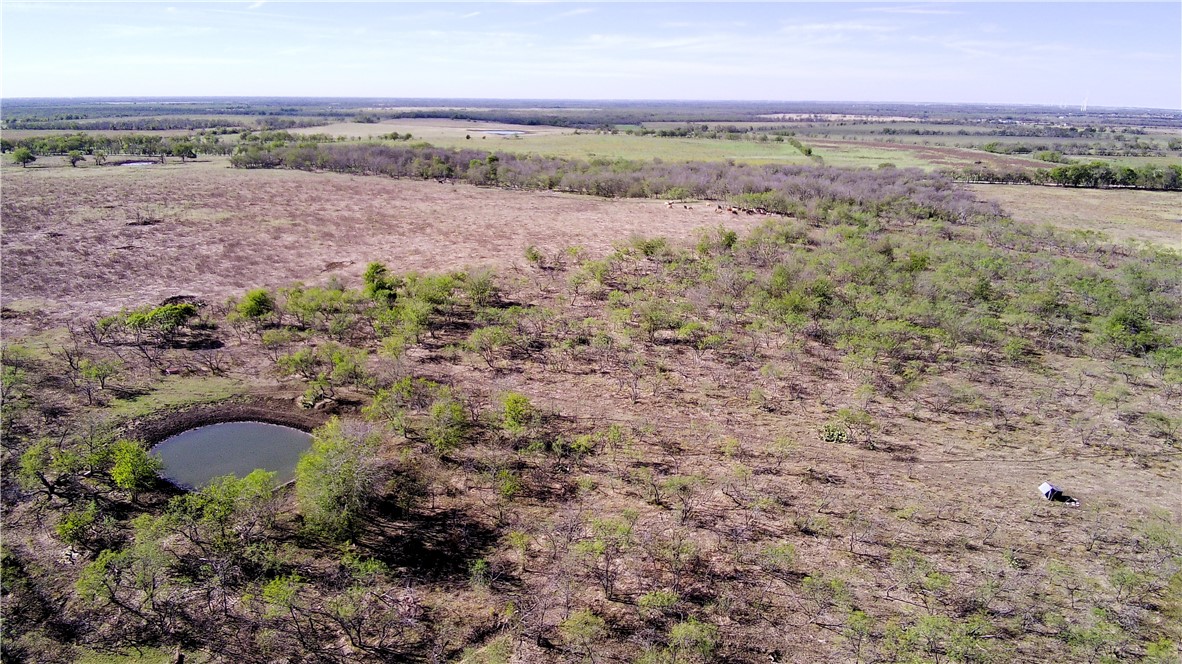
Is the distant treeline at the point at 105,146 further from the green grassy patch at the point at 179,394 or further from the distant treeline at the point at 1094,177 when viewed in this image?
the distant treeline at the point at 1094,177

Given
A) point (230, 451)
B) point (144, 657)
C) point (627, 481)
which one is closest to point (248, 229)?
point (230, 451)

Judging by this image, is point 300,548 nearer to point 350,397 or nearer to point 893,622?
point 350,397

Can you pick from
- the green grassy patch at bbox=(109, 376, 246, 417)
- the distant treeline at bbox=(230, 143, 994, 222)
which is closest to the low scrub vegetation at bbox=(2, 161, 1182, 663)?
the green grassy patch at bbox=(109, 376, 246, 417)

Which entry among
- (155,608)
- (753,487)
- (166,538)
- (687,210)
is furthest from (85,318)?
(687,210)

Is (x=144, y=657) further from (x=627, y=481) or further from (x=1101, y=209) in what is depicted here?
(x=1101, y=209)

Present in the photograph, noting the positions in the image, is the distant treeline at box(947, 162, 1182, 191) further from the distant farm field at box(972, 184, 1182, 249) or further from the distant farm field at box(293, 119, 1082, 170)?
the distant farm field at box(293, 119, 1082, 170)
